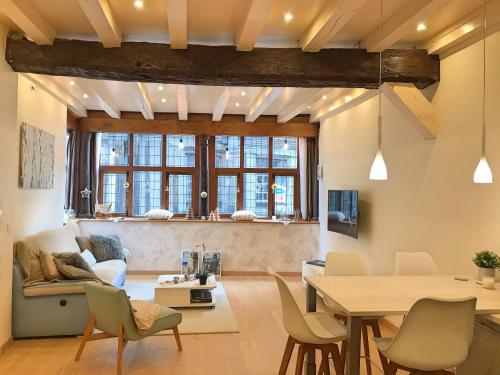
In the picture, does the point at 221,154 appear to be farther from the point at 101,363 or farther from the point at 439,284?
the point at 439,284

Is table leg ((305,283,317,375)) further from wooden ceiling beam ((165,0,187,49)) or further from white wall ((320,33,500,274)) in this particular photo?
wooden ceiling beam ((165,0,187,49))

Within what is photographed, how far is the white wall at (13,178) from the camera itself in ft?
13.0

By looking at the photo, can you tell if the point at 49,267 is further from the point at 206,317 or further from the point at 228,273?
the point at 228,273

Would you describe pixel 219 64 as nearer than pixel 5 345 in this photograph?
Yes

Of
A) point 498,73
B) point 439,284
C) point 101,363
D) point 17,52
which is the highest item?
point 17,52

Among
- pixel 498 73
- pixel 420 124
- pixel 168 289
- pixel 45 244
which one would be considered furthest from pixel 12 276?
pixel 498 73

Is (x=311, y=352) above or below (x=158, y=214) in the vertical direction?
below

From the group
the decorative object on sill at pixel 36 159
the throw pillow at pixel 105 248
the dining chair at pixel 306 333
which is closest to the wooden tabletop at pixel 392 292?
the dining chair at pixel 306 333

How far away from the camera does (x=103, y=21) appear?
3295 mm

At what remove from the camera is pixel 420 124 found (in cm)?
409

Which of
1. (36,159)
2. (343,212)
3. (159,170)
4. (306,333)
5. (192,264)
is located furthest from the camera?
(159,170)

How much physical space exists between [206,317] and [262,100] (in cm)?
311

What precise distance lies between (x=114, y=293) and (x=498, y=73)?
357 centimetres

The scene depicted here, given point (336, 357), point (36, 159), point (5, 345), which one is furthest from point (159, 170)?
point (336, 357)
